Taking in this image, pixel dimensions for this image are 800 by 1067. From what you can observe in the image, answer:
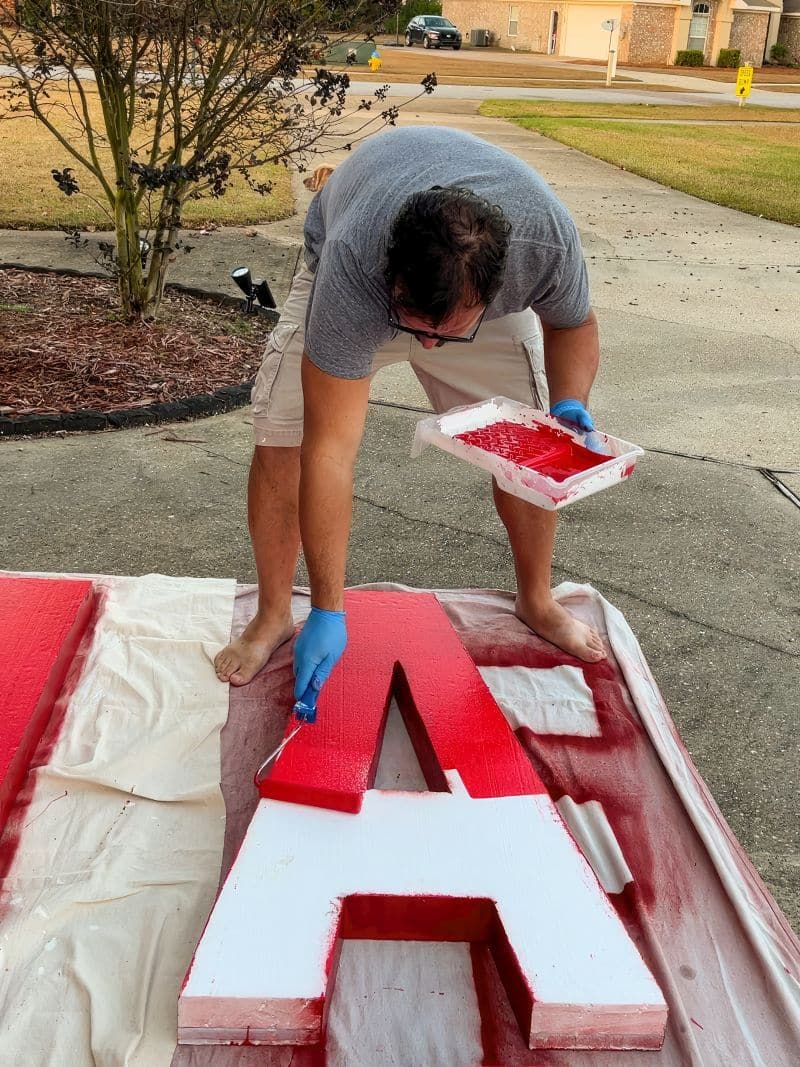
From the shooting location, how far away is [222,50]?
487cm

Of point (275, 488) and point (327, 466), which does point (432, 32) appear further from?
point (327, 466)

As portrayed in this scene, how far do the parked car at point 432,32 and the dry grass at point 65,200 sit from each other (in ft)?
117

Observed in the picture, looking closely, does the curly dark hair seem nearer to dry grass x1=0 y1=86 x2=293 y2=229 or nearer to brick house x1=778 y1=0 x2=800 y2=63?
dry grass x1=0 y1=86 x2=293 y2=229

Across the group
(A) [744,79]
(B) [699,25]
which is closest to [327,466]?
(A) [744,79]

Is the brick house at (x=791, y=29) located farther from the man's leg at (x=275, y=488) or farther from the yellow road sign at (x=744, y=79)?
the man's leg at (x=275, y=488)

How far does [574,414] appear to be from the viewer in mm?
2584

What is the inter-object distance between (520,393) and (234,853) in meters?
1.40

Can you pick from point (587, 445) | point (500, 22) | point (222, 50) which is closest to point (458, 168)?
point (587, 445)

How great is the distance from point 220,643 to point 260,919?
1121mm

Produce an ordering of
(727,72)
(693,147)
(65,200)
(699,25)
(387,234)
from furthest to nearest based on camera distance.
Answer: (699,25), (727,72), (693,147), (65,200), (387,234)

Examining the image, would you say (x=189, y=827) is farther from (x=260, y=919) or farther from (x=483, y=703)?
(x=483, y=703)

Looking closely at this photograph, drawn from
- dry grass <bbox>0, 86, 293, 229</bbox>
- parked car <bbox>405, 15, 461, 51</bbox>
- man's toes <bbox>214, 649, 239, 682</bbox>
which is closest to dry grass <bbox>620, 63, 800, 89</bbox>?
parked car <bbox>405, 15, 461, 51</bbox>

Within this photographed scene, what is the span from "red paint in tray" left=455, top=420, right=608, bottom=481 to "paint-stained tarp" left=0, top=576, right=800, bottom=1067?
0.67m

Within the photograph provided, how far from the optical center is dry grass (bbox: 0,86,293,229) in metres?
8.11
